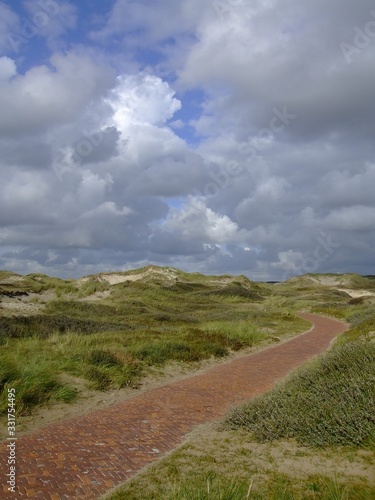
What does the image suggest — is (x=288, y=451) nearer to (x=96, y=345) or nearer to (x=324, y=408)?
(x=324, y=408)

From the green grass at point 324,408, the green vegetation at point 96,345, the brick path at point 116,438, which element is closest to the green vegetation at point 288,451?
the green grass at point 324,408

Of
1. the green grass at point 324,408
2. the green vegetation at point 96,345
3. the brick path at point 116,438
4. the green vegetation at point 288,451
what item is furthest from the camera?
the green vegetation at point 96,345

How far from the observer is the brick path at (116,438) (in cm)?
526

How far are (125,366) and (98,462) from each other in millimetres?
6179

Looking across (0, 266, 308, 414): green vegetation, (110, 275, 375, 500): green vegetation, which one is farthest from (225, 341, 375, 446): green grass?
(0, 266, 308, 414): green vegetation

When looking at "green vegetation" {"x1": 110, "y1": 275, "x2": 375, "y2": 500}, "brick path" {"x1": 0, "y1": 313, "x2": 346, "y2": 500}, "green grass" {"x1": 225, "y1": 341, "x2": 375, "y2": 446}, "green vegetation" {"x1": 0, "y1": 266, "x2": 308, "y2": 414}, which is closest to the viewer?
"green vegetation" {"x1": 110, "y1": 275, "x2": 375, "y2": 500}

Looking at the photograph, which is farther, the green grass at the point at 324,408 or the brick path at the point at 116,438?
the green grass at the point at 324,408

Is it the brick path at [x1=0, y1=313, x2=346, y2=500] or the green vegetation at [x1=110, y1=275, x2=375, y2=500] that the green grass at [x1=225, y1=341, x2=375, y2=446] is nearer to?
the green vegetation at [x1=110, y1=275, x2=375, y2=500]

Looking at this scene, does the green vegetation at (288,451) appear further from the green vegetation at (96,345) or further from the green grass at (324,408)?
the green vegetation at (96,345)

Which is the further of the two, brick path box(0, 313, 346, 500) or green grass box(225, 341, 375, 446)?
green grass box(225, 341, 375, 446)

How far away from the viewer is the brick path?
17.3ft

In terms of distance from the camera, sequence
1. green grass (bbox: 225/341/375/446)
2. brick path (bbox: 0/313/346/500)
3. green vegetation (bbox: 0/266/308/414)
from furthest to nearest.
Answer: green vegetation (bbox: 0/266/308/414) < green grass (bbox: 225/341/375/446) < brick path (bbox: 0/313/346/500)

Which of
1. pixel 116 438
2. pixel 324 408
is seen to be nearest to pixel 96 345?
pixel 116 438

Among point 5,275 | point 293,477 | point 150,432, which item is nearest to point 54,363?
point 150,432
